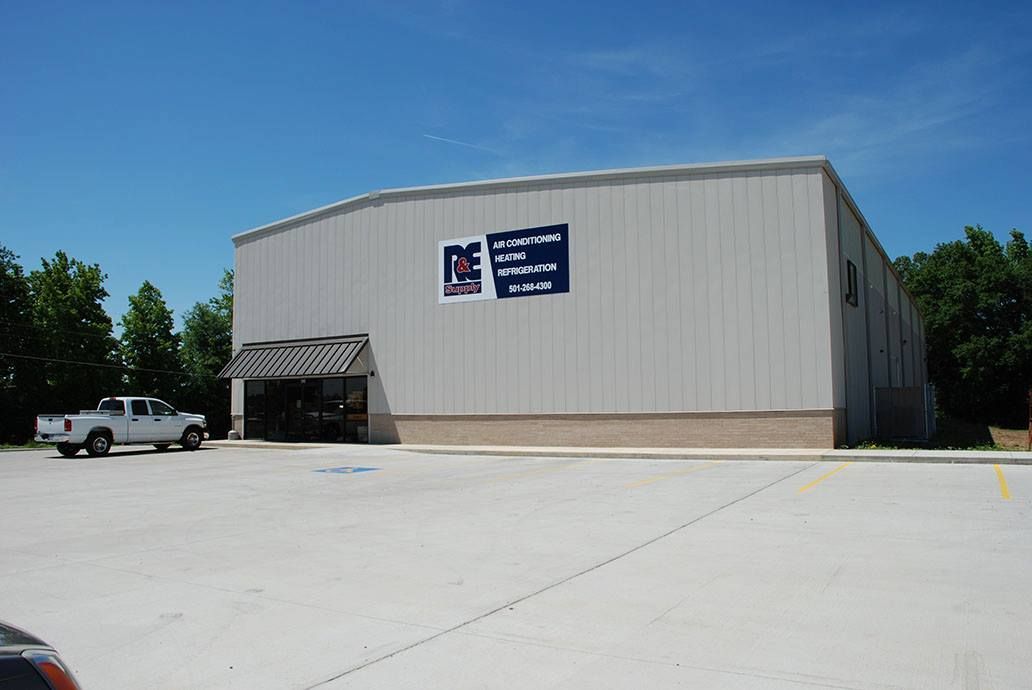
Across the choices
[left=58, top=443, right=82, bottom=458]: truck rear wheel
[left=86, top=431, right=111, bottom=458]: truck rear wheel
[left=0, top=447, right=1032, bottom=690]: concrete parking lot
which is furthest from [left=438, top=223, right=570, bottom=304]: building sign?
[left=58, top=443, right=82, bottom=458]: truck rear wheel

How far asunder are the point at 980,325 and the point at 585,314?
49.4 meters

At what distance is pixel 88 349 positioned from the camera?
5488 centimetres

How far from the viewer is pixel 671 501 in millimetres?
11977

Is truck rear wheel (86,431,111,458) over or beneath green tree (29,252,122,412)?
beneath

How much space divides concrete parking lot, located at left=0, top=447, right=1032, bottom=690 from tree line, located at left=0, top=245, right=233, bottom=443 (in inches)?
1804

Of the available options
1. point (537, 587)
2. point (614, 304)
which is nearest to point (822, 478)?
point (537, 587)

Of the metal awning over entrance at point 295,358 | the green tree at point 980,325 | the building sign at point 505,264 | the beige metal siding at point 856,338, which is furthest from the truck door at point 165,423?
the green tree at point 980,325

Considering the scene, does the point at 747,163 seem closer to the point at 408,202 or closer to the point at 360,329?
the point at 408,202

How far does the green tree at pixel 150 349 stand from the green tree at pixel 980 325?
60.1 m

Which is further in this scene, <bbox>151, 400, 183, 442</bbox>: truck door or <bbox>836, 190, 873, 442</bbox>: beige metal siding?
<bbox>151, 400, 183, 442</bbox>: truck door

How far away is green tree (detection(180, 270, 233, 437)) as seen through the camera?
5694 centimetres

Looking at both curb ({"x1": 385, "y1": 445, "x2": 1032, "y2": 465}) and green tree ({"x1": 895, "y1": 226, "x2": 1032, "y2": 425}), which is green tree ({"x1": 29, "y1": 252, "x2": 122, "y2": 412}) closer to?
curb ({"x1": 385, "y1": 445, "x2": 1032, "y2": 465})

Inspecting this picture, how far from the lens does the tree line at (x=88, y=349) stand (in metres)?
51.9

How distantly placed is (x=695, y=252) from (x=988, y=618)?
18863 millimetres
